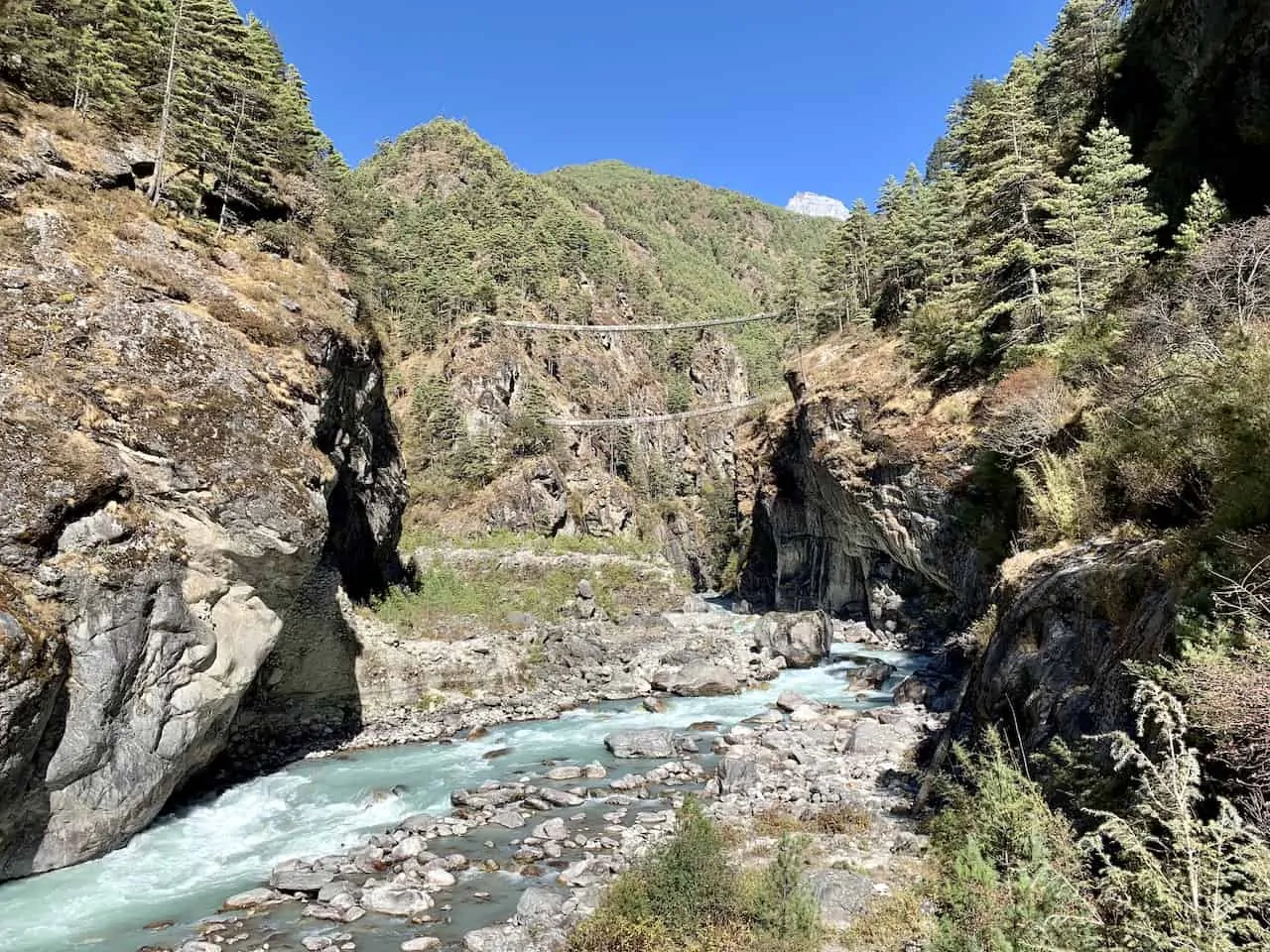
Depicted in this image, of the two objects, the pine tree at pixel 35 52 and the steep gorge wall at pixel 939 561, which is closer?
the steep gorge wall at pixel 939 561

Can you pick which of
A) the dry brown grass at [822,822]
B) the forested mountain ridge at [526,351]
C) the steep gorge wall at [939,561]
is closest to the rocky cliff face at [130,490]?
the dry brown grass at [822,822]

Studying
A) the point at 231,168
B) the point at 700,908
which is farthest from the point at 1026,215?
the point at 231,168

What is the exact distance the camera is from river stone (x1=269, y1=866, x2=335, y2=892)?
11.3 metres

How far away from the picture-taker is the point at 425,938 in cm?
982

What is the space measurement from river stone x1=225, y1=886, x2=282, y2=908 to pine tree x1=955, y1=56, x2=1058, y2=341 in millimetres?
23033

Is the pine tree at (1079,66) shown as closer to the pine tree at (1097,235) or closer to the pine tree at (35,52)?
the pine tree at (1097,235)

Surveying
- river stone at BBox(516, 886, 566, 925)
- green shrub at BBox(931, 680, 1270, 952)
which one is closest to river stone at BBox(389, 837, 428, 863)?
river stone at BBox(516, 886, 566, 925)

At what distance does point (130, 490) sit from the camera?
505 inches

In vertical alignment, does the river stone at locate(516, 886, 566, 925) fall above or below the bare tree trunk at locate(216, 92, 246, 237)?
below

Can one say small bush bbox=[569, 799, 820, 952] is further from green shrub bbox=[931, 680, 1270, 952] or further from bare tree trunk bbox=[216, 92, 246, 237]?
bare tree trunk bbox=[216, 92, 246, 237]

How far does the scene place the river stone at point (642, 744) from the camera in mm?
19094

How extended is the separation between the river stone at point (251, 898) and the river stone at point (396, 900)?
1513mm

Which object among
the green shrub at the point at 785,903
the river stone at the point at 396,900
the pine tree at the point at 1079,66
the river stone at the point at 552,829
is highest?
the pine tree at the point at 1079,66

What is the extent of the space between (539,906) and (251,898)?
4.66 metres
